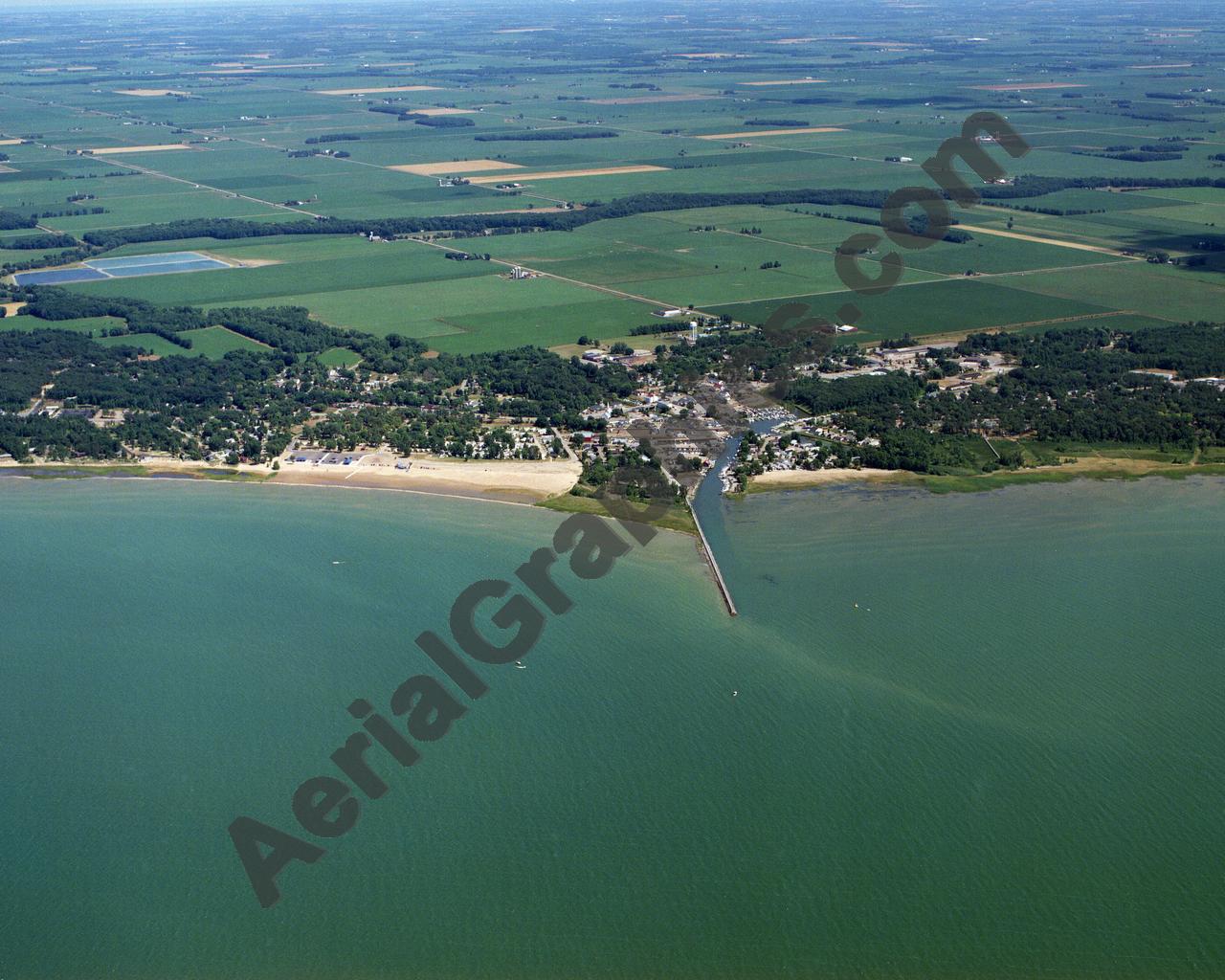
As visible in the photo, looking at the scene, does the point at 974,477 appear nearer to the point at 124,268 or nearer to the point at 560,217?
the point at 560,217

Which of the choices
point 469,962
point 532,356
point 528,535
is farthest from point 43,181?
point 469,962

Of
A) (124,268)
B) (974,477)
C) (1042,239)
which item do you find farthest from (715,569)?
(124,268)

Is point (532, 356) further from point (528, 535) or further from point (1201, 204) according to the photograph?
point (1201, 204)

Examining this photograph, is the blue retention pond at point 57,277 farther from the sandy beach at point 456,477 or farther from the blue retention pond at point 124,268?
the sandy beach at point 456,477

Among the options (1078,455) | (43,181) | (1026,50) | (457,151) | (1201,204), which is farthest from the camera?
(1026,50)

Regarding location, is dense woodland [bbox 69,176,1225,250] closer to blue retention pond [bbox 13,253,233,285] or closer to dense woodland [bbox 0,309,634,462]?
blue retention pond [bbox 13,253,233,285]

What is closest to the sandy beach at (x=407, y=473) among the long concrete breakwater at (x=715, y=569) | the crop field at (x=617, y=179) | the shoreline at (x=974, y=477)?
the long concrete breakwater at (x=715, y=569)
